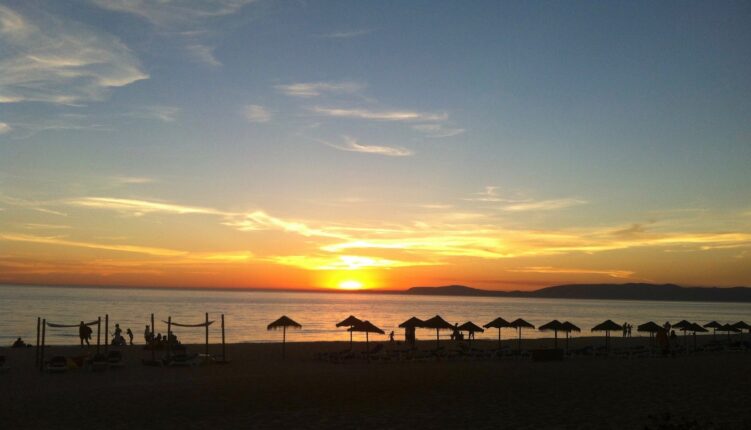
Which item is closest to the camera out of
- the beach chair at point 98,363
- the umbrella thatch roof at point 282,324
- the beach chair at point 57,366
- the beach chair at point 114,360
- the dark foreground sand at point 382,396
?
the dark foreground sand at point 382,396

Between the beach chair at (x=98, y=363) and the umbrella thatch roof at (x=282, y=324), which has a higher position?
the umbrella thatch roof at (x=282, y=324)

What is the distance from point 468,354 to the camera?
2669cm

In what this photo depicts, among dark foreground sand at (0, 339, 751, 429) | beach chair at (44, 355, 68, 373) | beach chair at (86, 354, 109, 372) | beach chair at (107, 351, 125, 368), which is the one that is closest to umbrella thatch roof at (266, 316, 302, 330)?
dark foreground sand at (0, 339, 751, 429)

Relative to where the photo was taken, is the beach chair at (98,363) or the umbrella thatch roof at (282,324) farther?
the umbrella thatch roof at (282,324)

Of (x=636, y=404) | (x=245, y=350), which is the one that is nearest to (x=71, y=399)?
(x=636, y=404)

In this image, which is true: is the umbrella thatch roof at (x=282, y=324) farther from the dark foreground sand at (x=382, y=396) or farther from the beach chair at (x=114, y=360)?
the beach chair at (x=114, y=360)

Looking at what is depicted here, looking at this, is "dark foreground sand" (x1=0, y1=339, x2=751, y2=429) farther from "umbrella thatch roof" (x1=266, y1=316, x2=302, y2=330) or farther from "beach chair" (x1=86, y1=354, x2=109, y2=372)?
"umbrella thatch roof" (x1=266, y1=316, x2=302, y2=330)

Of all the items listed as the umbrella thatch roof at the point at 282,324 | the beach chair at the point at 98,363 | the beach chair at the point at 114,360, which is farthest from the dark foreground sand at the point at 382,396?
the umbrella thatch roof at the point at 282,324

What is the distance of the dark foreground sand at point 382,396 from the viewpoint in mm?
11969

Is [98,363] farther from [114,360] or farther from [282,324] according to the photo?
[282,324]

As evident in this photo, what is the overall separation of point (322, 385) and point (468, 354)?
1092 cm

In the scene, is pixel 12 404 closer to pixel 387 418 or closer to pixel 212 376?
pixel 212 376

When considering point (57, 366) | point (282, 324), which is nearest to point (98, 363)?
point (57, 366)

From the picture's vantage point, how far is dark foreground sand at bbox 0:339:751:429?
1197 cm
